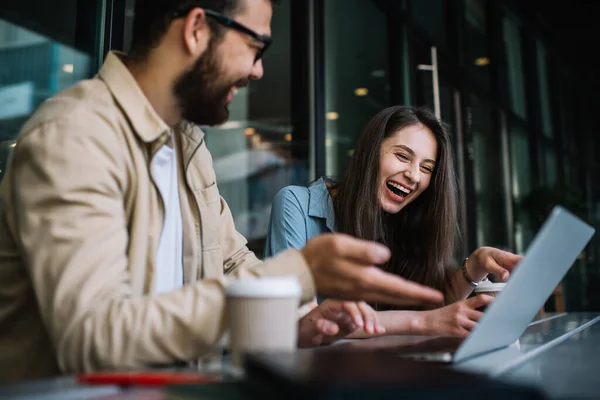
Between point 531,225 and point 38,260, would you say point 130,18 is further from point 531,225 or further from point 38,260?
point 531,225

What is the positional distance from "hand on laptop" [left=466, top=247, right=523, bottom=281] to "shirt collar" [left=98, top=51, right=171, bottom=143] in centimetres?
114

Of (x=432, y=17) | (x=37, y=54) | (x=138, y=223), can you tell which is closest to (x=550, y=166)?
(x=432, y=17)

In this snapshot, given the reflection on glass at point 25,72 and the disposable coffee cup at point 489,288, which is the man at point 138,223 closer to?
the disposable coffee cup at point 489,288

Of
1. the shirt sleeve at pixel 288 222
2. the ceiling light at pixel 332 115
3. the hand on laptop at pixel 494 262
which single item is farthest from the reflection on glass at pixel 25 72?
the ceiling light at pixel 332 115

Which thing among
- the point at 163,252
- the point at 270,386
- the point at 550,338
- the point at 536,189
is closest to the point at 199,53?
the point at 163,252

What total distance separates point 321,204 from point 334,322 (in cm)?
102

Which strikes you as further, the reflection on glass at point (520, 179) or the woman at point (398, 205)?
the reflection on glass at point (520, 179)

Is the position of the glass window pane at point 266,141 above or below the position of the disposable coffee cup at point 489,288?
above

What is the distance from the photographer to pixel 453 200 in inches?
88.7

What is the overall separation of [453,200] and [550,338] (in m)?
1.00

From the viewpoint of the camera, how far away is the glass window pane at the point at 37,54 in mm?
1823

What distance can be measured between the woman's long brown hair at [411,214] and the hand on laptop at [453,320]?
0.60 meters

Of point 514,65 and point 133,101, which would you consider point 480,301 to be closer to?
point 133,101

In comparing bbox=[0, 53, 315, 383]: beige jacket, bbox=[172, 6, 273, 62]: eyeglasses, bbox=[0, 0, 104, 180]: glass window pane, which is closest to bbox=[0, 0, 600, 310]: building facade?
bbox=[0, 0, 104, 180]: glass window pane
